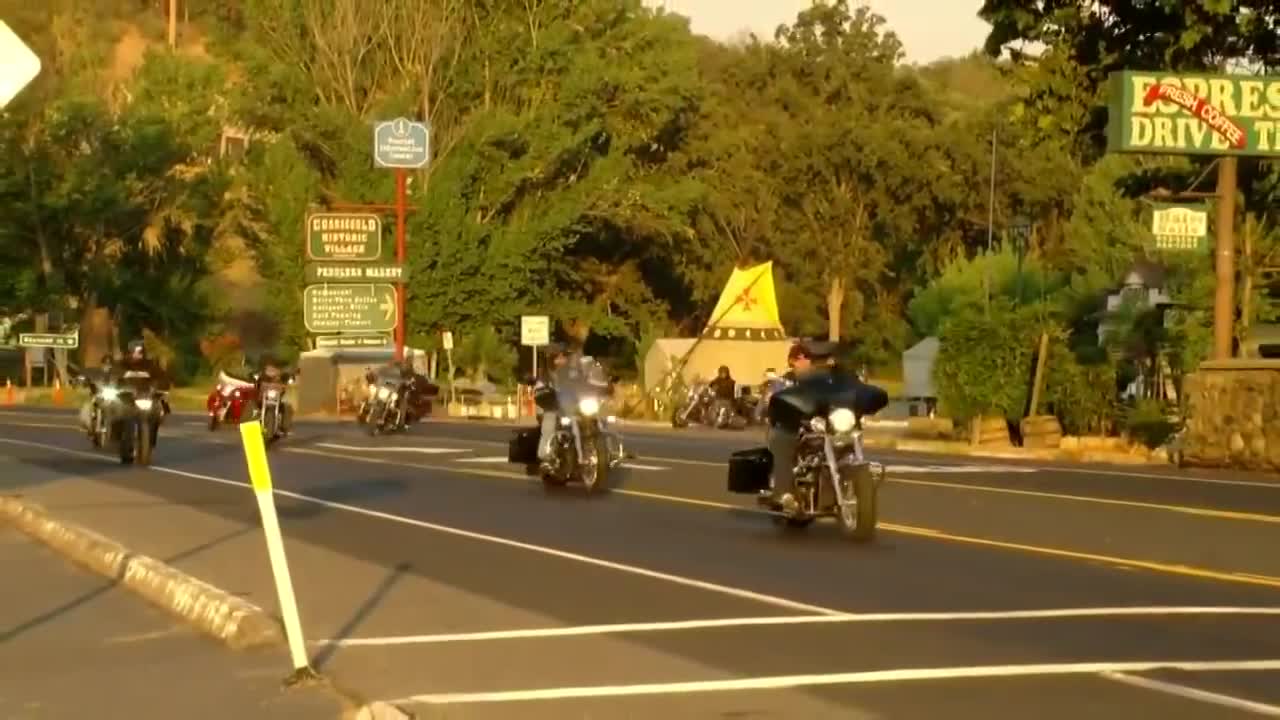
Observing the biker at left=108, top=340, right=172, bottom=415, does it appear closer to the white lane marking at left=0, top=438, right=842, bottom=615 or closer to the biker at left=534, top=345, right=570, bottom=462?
the white lane marking at left=0, top=438, right=842, bottom=615

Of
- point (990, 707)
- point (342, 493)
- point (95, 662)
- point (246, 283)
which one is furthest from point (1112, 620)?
point (246, 283)

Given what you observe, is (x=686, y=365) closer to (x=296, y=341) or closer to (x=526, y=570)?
(x=296, y=341)

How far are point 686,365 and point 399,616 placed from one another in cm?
4964

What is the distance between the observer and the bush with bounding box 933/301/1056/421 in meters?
35.8

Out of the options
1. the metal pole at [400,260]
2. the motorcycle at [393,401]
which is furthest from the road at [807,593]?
the metal pole at [400,260]

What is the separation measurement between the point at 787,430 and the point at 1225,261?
14.3 metres

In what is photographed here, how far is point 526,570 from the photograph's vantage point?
1633 centimetres

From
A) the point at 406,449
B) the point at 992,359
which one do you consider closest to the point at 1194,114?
the point at 992,359

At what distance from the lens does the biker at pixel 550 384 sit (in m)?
25.2

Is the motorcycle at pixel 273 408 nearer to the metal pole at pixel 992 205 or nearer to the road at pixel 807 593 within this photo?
the road at pixel 807 593

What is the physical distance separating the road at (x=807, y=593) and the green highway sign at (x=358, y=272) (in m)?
36.4

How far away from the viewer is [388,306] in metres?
68.4

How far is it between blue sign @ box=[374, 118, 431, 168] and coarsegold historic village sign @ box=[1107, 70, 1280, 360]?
136 feet

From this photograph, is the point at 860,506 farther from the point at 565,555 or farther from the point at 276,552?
the point at 276,552
